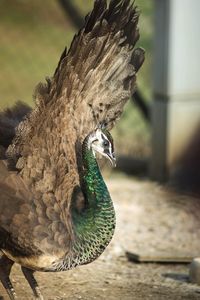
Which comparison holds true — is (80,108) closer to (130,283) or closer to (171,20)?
(130,283)

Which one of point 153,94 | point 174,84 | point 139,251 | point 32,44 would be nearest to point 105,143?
point 139,251

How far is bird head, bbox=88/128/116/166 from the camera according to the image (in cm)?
479

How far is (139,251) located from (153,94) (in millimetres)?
2774

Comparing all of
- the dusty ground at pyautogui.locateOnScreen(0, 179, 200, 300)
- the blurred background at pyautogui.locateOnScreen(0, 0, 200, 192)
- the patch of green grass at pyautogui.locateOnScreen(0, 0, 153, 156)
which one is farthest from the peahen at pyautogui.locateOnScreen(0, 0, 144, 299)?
the patch of green grass at pyautogui.locateOnScreen(0, 0, 153, 156)

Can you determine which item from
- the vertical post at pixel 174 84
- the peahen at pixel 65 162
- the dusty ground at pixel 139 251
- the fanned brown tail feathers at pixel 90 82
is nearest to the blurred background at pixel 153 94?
the vertical post at pixel 174 84

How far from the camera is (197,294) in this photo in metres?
5.46

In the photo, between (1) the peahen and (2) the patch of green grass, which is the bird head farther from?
(2) the patch of green grass

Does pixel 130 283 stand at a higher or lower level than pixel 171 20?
lower

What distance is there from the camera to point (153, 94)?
8922mm

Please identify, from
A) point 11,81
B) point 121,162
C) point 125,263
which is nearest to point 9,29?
point 11,81

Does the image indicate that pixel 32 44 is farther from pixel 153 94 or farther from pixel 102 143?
pixel 102 143

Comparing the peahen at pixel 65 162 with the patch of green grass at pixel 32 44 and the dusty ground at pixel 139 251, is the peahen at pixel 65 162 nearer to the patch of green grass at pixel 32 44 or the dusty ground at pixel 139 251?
the dusty ground at pixel 139 251

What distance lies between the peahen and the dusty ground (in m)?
0.64

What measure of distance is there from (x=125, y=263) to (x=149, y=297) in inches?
33.7
